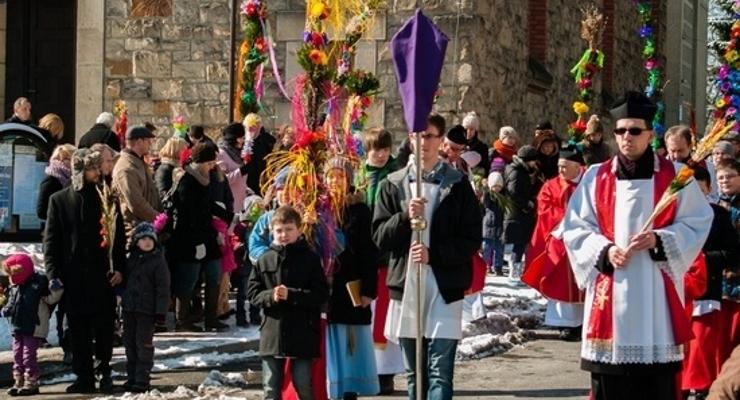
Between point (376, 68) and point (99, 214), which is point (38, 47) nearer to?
point (376, 68)

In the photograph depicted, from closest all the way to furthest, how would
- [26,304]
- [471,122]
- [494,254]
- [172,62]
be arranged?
[26,304] < [471,122] < [494,254] < [172,62]

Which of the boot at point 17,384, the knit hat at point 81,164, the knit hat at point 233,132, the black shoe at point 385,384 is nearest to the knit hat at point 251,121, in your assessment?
the knit hat at point 233,132

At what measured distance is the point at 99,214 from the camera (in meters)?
11.4

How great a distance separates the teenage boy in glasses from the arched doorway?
13835mm

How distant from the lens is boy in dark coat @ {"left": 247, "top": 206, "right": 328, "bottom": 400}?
9039 millimetres

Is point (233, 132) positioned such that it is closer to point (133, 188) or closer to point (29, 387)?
point (133, 188)

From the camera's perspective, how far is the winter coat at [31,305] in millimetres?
11109

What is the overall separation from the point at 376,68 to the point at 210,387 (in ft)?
27.8

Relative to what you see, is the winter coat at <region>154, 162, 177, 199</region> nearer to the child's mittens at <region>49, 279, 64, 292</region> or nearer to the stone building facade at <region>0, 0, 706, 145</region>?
the child's mittens at <region>49, 279, 64, 292</region>

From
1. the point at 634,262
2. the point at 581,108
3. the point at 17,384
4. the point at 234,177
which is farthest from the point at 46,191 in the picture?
the point at 581,108

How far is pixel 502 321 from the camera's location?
14.2m

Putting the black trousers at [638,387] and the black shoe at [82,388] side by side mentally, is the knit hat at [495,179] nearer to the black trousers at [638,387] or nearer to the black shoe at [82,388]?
the black shoe at [82,388]

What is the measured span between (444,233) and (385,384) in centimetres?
216

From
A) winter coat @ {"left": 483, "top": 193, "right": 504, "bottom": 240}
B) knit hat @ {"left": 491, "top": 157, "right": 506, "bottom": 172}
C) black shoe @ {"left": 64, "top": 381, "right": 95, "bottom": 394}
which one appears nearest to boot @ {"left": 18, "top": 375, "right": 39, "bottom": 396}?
black shoe @ {"left": 64, "top": 381, "right": 95, "bottom": 394}
